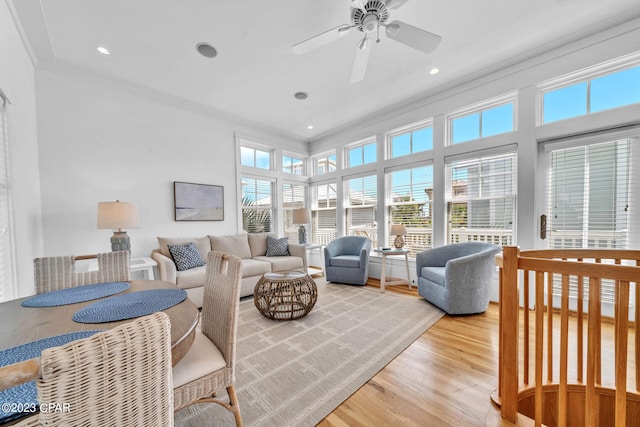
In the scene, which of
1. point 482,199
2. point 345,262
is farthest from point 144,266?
point 482,199

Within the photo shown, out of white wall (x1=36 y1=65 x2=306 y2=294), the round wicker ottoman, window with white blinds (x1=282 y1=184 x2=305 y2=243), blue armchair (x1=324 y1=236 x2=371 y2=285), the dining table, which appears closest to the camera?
the dining table

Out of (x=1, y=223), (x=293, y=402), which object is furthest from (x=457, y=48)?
(x=1, y=223)

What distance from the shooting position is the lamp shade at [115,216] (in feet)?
8.87

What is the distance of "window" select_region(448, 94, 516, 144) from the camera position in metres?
3.25

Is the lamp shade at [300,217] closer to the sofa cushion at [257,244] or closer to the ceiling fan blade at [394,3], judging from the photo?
the sofa cushion at [257,244]

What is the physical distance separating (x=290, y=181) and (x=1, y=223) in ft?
13.4

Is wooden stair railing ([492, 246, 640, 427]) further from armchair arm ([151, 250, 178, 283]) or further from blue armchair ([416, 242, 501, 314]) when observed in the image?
armchair arm ([151, 250, 178, 283])

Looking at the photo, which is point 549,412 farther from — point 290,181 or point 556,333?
point 290,181

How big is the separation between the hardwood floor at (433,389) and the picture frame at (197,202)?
11.4ft

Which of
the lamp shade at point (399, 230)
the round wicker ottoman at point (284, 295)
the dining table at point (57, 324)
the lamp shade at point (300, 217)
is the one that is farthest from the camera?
the lamp shade at point (300, 217)

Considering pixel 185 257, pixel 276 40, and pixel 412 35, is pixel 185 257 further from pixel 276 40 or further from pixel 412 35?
pixel 412 35

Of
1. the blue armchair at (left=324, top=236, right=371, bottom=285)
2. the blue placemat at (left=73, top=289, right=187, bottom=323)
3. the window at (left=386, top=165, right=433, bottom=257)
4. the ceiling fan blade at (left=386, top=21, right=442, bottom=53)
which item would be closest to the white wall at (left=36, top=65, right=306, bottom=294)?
the blue armchair at (left=324, top=236, right=371, bottom=285)

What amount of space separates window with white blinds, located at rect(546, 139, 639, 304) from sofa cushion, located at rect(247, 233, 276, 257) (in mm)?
4080

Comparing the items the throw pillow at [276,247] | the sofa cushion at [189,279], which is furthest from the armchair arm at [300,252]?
the sofa cushion at [189,279]
